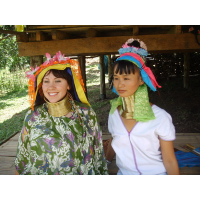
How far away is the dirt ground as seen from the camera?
5853mm

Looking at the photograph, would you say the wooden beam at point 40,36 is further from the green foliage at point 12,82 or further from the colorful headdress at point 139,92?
the green foliage at point 12,82

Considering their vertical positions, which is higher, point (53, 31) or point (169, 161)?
point (53, 31)

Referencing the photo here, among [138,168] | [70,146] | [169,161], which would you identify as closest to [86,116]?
[70,146]

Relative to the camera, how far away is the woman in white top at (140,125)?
1.91 m

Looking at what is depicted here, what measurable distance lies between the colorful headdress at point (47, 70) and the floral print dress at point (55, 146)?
162 mm

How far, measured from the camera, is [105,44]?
3.38m

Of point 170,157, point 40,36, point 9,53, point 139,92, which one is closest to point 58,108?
point 139,92

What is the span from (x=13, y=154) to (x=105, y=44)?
220 cm

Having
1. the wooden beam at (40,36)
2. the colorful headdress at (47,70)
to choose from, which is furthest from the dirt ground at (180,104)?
the colorful headdress at (47,70)

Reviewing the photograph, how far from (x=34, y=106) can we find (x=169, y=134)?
1.38m

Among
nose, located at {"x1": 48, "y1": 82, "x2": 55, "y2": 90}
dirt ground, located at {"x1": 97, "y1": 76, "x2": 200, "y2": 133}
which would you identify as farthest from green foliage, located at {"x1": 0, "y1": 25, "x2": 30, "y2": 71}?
nose, located at {"x1": 48, "y1": 82, "x2": 55, "y2": 90}

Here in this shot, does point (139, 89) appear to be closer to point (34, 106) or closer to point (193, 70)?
point (34, 106)

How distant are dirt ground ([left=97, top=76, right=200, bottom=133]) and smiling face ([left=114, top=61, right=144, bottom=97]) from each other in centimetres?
337

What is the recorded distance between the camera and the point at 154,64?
1030 centimetres
